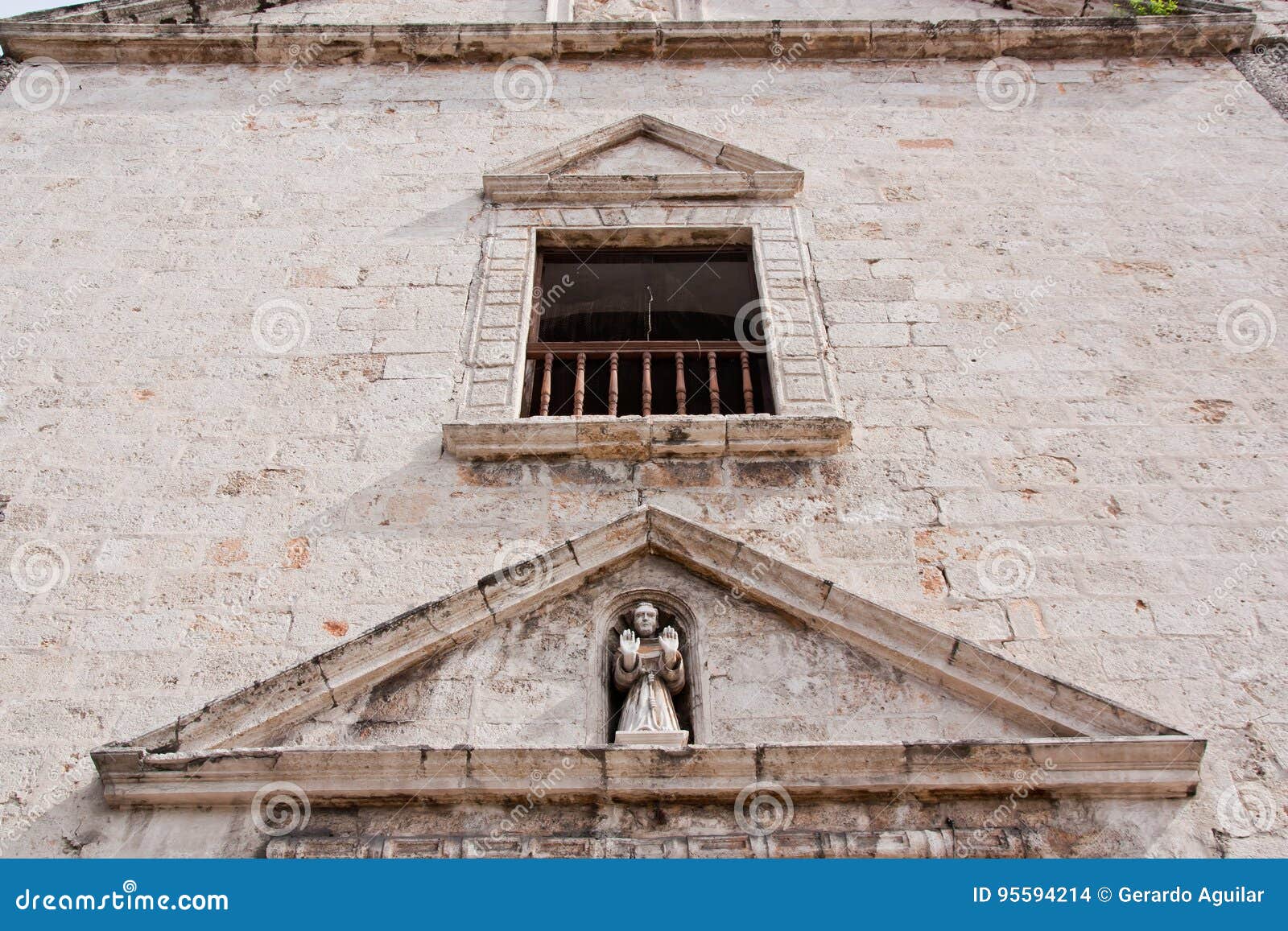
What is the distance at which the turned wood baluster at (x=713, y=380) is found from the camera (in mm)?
5387

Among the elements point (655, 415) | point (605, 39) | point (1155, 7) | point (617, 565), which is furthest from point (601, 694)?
point (1155, 7)

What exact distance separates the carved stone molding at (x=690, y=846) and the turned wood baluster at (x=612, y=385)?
7.03 ft

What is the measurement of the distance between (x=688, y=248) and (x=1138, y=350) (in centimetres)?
226

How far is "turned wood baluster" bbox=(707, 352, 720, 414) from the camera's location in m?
5.39

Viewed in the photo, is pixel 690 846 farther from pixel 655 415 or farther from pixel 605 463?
pixel 655 415

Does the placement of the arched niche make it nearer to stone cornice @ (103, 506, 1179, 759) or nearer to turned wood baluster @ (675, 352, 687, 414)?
stone cornice @ (103, 506, 1179, 759)

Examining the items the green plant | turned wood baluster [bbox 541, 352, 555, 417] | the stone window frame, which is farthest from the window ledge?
the green plant

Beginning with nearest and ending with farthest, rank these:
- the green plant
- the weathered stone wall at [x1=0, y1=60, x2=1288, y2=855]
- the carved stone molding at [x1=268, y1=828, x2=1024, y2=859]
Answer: the carved stone molding at [x1=268, y1=828, x2=1024, y2=859]
the weathered stone wall at [x1=0, y1=60, x2=1288, y2=855]
the green plant

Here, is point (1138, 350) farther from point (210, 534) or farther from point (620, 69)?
point (210, 534)

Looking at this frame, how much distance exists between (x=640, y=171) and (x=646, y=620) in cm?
318

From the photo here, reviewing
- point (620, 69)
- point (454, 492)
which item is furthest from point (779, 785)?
point (620, 69)

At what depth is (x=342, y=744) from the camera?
3.90 m

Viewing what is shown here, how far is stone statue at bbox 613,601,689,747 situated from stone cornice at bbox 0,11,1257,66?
14.6ft

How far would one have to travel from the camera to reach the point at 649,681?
4.02 m
